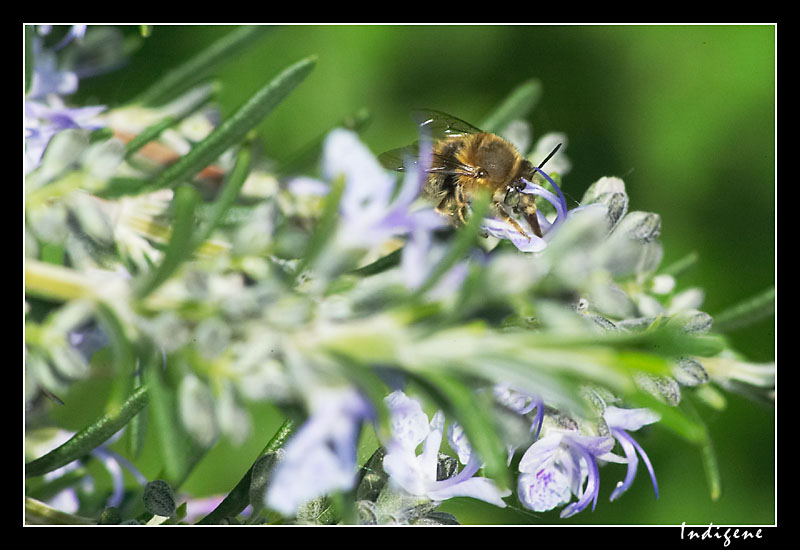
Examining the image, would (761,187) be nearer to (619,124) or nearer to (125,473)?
(619,124)

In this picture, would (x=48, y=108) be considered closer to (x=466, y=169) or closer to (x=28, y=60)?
(x=28, y=60)

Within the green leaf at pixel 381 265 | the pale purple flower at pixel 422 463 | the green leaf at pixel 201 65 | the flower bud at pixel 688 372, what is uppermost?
the green leaf at pixel 201 65

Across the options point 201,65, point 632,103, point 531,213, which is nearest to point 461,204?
point 531,213

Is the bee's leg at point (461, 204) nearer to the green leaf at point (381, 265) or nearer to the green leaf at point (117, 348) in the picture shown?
Result: the green leaf at point (381, 265)

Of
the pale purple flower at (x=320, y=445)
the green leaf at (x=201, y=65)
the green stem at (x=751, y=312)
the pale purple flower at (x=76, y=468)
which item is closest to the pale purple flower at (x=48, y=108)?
the green leaf at (x=201, y=65)

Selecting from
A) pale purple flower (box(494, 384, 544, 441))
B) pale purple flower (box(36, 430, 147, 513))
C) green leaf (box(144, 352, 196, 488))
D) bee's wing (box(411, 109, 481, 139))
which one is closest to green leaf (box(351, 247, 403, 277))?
pale purple flower (box(494, 384, 544, 441))

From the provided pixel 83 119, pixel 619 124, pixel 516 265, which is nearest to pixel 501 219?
pixel 516 265

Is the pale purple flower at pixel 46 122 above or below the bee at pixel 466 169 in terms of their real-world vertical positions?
below

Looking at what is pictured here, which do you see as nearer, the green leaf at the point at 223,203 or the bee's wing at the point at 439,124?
the green leaf at the point at 223,203
